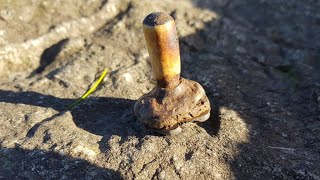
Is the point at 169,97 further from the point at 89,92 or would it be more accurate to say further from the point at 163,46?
the point at 89,92

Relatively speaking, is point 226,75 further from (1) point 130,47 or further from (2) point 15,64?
(2) point 15,64

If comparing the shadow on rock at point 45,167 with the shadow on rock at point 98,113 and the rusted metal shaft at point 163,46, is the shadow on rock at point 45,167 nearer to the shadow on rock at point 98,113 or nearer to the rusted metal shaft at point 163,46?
the shadow on rock at point 98,113

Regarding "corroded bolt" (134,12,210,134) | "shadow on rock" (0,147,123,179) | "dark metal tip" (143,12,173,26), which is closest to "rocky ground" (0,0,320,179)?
"shadow on rock" (0,147,123,179)

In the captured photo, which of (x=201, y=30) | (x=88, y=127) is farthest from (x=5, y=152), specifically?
(x=201, y=30)

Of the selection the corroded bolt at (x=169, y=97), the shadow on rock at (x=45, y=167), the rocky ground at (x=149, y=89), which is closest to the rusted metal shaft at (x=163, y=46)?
the corroded bolt at (x=169, y=97)

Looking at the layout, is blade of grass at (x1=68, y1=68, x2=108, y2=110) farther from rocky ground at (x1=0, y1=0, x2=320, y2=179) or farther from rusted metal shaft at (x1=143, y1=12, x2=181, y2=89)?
rusted metal shaft at (x1=143, y1=12, x2=181, y2=89)

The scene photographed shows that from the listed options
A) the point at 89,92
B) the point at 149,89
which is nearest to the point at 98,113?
the point at 89,92
